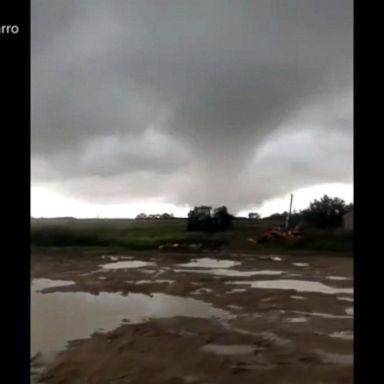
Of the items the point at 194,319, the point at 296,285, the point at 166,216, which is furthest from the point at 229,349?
the point at 166,216

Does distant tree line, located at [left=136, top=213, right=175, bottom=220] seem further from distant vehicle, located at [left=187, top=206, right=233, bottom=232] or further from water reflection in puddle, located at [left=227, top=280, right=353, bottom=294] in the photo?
water reflection in puddle, located at [left=227, top=280, right=353, bottom=294]

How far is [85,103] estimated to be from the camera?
1186mm

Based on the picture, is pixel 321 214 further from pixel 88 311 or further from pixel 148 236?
pixel 88 311

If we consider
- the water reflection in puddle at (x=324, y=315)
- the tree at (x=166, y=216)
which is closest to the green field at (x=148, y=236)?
the tree at (x=166, y=216)

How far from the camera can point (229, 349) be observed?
1.10 meters

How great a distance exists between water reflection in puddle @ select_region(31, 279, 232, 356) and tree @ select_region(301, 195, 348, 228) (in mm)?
280

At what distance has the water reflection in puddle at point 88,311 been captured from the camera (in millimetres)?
1120

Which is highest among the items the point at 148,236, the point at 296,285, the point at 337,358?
the point at 148,236

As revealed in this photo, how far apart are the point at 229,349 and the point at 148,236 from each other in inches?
11.8

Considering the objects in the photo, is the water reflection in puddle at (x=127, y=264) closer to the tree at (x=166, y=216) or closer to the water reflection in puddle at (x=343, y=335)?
the tree at (x=166, y=216)

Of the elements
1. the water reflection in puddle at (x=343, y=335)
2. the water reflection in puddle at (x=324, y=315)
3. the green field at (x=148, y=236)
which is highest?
the green field at (x=148, y=236)

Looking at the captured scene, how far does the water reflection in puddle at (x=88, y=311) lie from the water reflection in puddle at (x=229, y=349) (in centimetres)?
6
